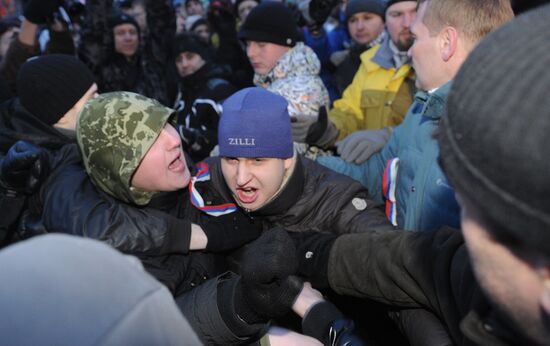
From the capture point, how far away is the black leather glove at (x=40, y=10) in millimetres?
4391

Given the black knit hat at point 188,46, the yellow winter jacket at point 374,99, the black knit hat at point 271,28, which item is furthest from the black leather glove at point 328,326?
the black knit hat at point 188,46

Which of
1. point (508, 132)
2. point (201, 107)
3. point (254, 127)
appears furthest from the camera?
point (201, 107)

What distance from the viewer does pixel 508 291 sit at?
864 millimetres

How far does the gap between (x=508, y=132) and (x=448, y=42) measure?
5.77ft

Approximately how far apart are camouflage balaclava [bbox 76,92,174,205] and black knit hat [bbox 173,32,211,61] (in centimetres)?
262

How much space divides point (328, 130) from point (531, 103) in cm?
276

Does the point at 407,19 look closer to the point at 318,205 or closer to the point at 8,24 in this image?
the point at 318,205

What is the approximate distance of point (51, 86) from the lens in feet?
10.2

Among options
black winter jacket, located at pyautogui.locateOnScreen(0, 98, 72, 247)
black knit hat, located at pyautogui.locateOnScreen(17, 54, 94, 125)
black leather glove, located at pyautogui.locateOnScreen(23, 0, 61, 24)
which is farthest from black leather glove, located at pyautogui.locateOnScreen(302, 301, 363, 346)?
black leather glove, located at pyautogui.locateOnScreen(23, 0, 61, 24)

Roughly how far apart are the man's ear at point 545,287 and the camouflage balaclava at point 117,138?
1.78 m

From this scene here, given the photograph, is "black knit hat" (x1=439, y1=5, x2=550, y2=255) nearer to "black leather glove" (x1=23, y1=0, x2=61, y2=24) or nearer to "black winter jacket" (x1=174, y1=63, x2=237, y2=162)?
"black winter jacket" (x1=174, y1=63, x2=237, y2=162)

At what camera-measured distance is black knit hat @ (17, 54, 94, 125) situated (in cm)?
309

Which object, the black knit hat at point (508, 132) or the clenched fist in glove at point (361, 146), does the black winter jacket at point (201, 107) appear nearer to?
the clenched fist in glove at point (361, 146)

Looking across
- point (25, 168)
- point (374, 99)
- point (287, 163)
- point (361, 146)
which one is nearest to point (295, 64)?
point (374, 99)
